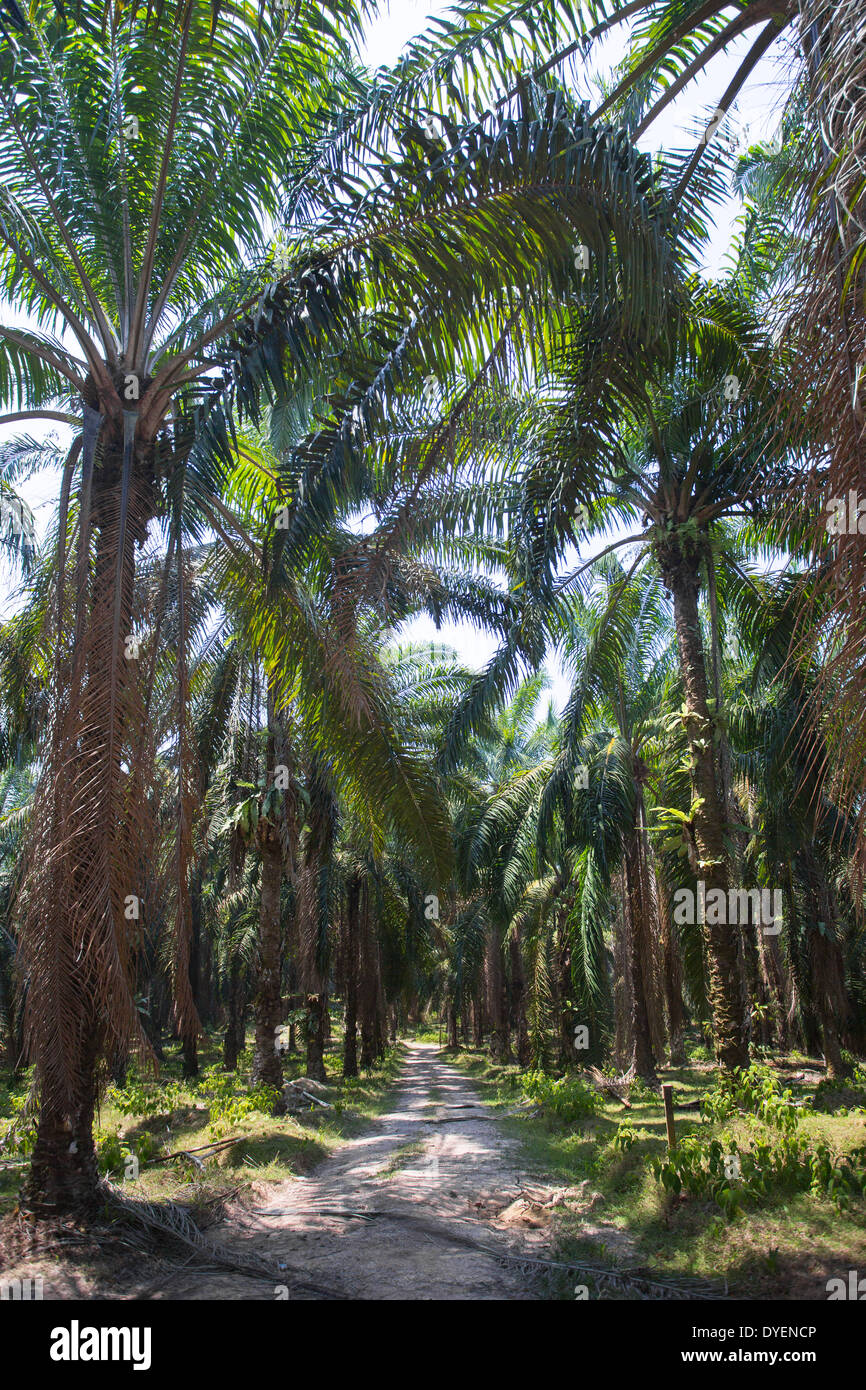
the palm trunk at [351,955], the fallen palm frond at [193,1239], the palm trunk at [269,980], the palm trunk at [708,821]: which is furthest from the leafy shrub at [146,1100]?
the palm trunk at [708,821]

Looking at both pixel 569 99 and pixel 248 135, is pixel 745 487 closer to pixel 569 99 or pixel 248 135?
pixel 569 99

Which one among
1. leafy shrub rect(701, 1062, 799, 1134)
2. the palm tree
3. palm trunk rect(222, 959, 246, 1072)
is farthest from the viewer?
palm trunk rect(222, 959, 246, 1072)

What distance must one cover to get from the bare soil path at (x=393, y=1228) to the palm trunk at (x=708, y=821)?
9.50 feet

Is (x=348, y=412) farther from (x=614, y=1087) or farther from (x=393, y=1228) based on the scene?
(x=614, y=1087)

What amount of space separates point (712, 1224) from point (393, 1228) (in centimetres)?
276

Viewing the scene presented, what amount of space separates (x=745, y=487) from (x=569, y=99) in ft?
17.0

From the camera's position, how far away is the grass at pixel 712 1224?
5484 millimetres

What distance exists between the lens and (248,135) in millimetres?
7348

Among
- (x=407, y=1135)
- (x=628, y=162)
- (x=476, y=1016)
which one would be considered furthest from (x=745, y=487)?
(x=476, y=1016)

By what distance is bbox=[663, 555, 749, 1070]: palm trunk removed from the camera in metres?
9.28

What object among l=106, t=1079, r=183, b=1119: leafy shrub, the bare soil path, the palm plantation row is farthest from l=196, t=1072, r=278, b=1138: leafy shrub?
the palm plantation row

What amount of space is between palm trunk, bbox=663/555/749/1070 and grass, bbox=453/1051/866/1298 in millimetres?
959

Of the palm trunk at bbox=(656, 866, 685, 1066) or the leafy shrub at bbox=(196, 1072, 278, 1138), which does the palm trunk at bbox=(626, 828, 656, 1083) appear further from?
the leafy shrub at bbox=(196, 1072, 278, 1138)

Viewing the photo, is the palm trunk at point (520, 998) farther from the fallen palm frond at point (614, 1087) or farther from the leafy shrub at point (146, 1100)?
the leafy shrub at point (146, 1100)
